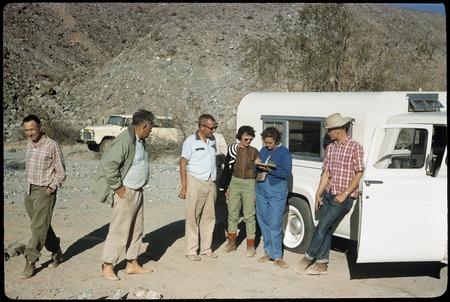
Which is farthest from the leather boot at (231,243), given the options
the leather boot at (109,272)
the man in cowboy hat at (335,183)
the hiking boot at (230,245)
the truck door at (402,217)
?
the truck door at (402,217)

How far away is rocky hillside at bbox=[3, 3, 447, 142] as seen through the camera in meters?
24.6

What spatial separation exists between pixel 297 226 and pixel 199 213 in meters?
1.42

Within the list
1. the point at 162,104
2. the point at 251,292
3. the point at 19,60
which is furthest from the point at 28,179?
the point at 19,60

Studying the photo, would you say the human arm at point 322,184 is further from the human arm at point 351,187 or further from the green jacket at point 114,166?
the green jacket at point 114,166

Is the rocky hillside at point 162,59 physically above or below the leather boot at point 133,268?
above

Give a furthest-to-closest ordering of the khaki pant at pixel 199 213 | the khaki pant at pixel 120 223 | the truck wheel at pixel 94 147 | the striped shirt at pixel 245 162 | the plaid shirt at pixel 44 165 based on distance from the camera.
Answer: the truck wheel at pixel 94 147 < the striped shirt at pixel 245 162 < the khaki pant at pixel 199 213 < the plaid shirt at pixel 44 165 < the khaki pant at pixel 120 223

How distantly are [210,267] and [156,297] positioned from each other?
1339 millimetres

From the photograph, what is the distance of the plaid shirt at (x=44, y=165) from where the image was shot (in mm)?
6336

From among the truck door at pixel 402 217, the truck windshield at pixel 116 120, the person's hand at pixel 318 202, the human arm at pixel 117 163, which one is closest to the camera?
the truck door at pixel 402 217

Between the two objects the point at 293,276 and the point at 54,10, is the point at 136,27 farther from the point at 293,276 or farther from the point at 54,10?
the point at 293,276

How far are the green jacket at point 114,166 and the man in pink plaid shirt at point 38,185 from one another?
0.59m

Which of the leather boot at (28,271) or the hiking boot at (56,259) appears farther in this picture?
the hiking boot at (56,259)

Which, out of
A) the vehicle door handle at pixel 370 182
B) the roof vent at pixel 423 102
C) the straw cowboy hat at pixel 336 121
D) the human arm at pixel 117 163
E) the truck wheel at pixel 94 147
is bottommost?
the truck wheel at pixel 94 147

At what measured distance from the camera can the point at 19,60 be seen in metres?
39.0
